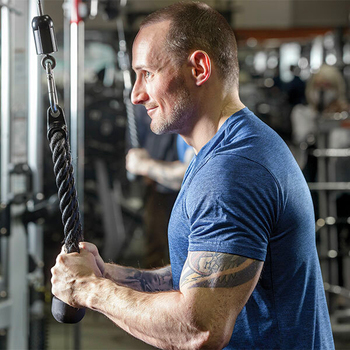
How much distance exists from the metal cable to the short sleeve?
236mm

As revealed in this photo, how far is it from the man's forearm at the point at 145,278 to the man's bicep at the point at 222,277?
1.50 feet

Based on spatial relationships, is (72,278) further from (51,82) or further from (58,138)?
(51,82)

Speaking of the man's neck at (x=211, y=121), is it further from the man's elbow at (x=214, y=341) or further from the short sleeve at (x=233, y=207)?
the man's elbow at (x=214, y=341)

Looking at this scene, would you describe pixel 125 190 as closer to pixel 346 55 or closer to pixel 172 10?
pixel 346 55

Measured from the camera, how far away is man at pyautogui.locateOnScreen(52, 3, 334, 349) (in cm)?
92

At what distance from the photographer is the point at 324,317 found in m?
1.14

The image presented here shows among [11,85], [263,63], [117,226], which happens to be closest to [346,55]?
[263,63]

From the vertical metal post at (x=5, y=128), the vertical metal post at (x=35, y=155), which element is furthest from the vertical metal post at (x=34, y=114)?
the vertical metal post at (x=5, y=128)

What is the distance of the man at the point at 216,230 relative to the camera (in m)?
0.92

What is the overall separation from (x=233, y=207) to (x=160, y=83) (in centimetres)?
37

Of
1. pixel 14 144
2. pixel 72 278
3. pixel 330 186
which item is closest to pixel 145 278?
pixel 72 278

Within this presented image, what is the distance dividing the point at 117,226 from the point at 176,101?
342 cm

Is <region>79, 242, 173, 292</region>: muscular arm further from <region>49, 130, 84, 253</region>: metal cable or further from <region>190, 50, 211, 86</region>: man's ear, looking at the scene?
<region>190, 50, 211, 86</region>: man's ear

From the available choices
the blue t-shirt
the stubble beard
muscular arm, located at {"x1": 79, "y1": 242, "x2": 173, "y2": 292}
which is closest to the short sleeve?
the blue t-shirt
